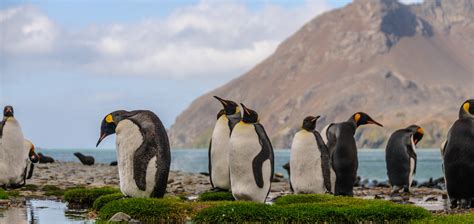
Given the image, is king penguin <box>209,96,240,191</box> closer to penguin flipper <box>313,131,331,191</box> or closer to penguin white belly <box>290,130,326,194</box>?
penguin white belly <box>290,130,326,194</box>

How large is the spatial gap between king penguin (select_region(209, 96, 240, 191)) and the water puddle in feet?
11.5

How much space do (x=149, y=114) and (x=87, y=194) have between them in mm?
3315

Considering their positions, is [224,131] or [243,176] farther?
[224,131]

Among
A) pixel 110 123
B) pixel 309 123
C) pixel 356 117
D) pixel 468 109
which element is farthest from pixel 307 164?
pixel 110 123

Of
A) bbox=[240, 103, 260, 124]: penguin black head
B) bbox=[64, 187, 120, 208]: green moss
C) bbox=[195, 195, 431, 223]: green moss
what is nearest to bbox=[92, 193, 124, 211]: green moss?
bbox=[64, 187, 120, 208]: green moss

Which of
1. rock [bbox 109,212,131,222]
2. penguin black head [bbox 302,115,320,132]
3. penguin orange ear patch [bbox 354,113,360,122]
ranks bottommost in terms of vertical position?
rock [bbox 109,212,131,222]

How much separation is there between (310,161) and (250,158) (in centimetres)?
318

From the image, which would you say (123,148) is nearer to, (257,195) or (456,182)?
(257,195)

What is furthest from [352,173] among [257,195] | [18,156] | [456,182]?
[18,156]

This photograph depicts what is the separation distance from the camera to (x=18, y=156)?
19172 mm

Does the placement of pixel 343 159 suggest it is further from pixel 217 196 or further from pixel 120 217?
pixel 120 217

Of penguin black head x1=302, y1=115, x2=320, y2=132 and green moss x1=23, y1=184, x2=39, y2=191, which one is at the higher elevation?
penguin black head x1=302, y1=115, x2=320, y2=132

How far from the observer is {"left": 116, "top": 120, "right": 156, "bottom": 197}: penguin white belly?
1283cm

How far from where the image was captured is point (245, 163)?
540 inches
